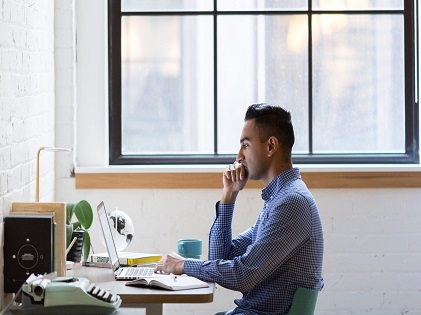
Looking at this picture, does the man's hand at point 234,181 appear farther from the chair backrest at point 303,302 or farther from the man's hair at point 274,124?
the chair backrest at point 303,302

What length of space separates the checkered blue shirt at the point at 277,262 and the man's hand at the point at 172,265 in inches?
1.2

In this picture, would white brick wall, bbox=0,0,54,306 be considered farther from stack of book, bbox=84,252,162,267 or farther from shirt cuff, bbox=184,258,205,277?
shirt cuff, bbox=184,258,205,277

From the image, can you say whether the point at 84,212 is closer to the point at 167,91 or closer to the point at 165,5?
the point at 167,91

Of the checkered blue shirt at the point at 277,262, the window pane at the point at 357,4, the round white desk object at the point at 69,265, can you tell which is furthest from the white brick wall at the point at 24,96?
the window pane at the point at 357,4

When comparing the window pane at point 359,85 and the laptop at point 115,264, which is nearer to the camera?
the laptop at point 115,264

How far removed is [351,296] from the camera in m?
4.62

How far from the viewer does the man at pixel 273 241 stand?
319 centimetres

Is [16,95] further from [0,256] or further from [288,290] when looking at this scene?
[288,290]

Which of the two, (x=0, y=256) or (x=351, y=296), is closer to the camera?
(x=0, y=256)

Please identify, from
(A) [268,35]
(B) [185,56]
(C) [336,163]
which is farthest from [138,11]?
(C) [336,163]

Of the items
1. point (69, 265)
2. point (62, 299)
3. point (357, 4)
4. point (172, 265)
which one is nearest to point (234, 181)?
→ point (172, 265)

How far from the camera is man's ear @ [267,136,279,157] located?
137 inches

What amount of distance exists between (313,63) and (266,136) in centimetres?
135

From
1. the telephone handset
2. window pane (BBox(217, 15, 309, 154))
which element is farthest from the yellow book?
window pane (BBox(217, 15, 309, 154))
